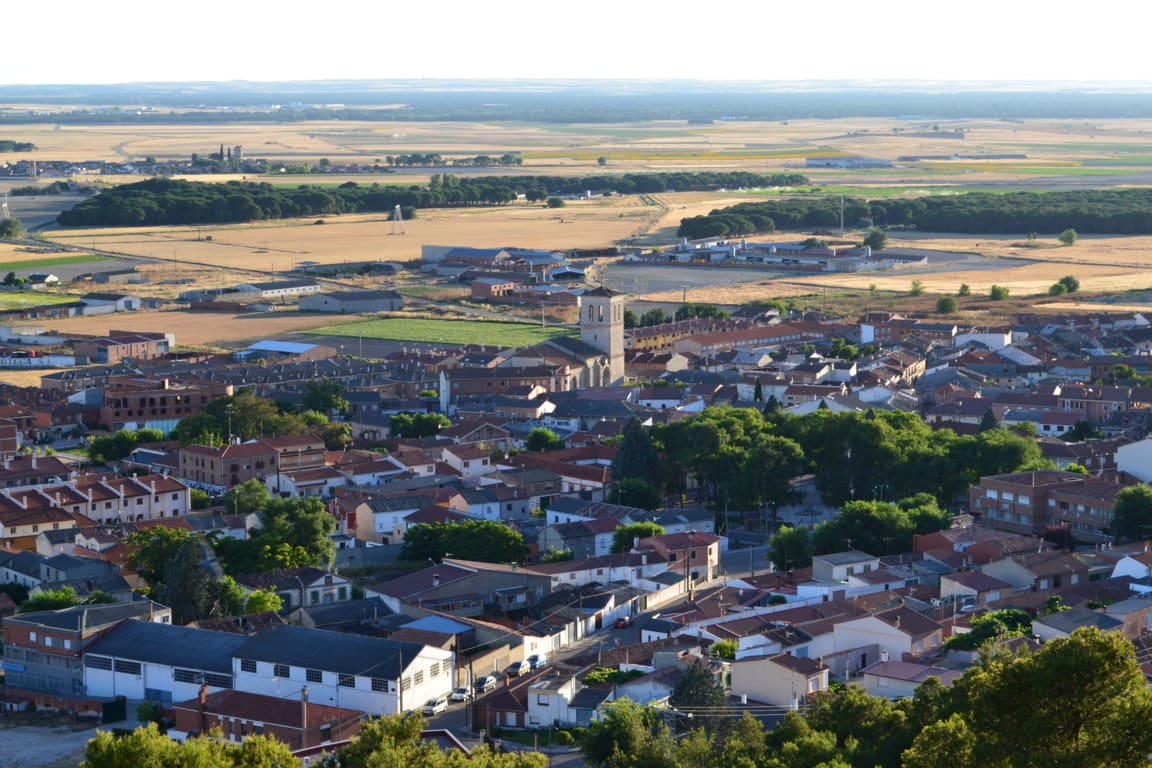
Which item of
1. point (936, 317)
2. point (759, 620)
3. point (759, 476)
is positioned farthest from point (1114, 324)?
point (759, 620)

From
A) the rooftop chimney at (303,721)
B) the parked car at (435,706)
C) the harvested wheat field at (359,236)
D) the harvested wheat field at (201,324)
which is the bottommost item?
the harvested wheat field at (359,236)

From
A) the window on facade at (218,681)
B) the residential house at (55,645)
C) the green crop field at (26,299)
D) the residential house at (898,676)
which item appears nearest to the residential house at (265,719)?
the window on facade at (218,681)

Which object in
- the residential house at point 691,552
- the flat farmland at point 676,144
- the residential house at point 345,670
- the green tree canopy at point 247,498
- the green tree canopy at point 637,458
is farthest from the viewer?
the flat farmland at point 676,144

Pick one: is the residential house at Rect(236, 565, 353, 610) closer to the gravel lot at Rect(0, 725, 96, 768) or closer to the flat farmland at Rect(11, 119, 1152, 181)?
the gravel lot at Rect(0, 725, 96, 768)

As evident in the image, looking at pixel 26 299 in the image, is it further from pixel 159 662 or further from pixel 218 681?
pixel 218 681

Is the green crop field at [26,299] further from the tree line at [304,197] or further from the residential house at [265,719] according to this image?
the residential house at [265,719]

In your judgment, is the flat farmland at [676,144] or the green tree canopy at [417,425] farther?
the flat farmland at [676,144]

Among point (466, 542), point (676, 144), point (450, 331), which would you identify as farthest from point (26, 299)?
point (676, 144)

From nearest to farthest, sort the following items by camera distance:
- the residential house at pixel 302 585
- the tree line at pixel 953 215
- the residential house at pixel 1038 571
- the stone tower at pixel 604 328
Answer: the residential house at pixel 1038 571, the residential house at pixel 302 585, the stone tower at pixel 604 328, the tree line at pixel 953 215
